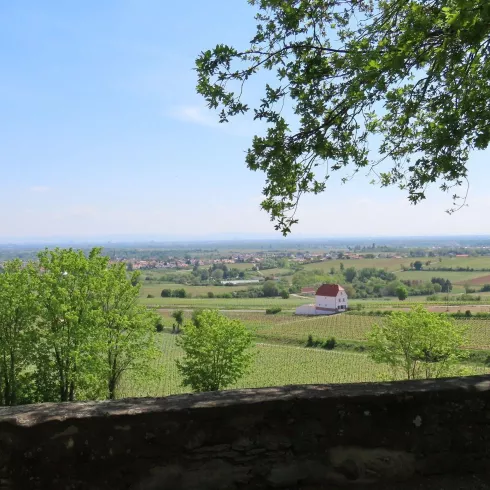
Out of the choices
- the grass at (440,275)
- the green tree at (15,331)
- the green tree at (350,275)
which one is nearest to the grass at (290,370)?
the green tree at (15,331)

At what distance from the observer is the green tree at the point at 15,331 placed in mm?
21641

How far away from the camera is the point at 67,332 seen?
21812 mm

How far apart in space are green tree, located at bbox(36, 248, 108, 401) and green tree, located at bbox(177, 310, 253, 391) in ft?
20.8

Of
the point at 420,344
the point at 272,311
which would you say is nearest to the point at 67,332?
→ the point at 420,344

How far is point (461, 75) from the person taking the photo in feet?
21.8

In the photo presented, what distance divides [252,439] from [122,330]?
2331 cm

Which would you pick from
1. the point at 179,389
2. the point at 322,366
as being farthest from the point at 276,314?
the point at 179,389

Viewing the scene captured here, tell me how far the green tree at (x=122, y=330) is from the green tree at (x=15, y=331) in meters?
3.30

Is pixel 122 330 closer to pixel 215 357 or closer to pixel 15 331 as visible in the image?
pixel 15 331

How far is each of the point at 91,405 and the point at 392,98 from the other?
6.02 metres

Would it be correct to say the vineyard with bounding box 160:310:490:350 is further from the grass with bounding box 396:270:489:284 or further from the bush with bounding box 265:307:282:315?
the grass with bounding box 396:270:489:284

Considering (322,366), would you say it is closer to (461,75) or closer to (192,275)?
(461,75)

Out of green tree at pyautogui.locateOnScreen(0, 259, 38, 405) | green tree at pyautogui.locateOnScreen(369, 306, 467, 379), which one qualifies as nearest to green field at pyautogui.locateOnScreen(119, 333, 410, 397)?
green tree at pyautogui.locateOnScreen(369, 306, 467, 379)

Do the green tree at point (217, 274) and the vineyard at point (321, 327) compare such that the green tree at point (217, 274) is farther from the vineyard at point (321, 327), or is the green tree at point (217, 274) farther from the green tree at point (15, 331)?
the green tree at point (15, 331)
